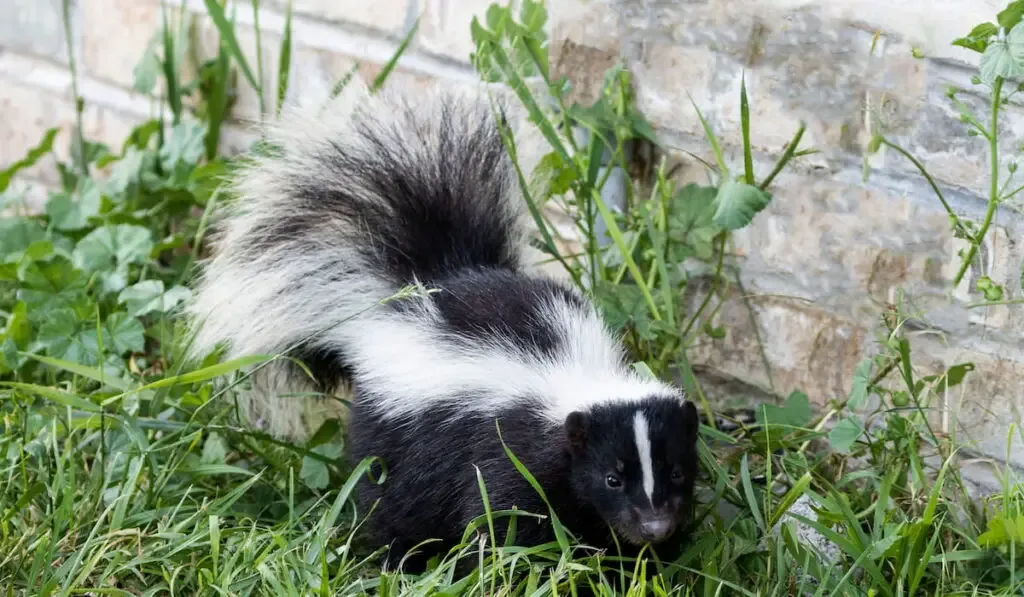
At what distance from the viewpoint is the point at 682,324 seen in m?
3.52

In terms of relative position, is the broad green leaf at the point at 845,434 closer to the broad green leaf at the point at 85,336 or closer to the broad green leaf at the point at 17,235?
the broad green leaf at the point at 85,336

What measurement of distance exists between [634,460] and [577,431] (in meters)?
0.13

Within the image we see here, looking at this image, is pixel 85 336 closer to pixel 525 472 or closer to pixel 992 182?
pixel 525 472

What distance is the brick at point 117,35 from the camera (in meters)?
4.81

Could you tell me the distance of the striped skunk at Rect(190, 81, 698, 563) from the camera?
2725 millimetres


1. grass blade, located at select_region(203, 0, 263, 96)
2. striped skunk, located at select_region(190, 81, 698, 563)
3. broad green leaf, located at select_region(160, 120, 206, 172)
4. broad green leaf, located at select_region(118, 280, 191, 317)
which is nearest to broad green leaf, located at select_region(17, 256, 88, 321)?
broad green leaf, located at select_region(118, 280, 191, 317)

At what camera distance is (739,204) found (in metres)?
2.96

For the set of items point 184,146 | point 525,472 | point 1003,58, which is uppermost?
point 1003,58

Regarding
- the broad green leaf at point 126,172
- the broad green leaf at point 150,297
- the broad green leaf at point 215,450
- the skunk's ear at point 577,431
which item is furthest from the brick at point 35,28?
the skunk's ear at point 577,431

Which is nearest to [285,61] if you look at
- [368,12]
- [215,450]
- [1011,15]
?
[368,12]

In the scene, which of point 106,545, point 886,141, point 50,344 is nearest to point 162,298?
point 50,344

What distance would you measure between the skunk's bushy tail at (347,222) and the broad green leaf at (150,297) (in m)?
0.26

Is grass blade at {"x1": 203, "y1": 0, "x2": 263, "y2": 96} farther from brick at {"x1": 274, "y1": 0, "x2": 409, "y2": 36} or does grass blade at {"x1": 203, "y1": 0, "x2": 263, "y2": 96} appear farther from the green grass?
brick at {"x1": 274, "y1": 0, "x2": 409, "y2": 36}

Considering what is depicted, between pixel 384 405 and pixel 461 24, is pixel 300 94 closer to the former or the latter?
pixel 461 24
